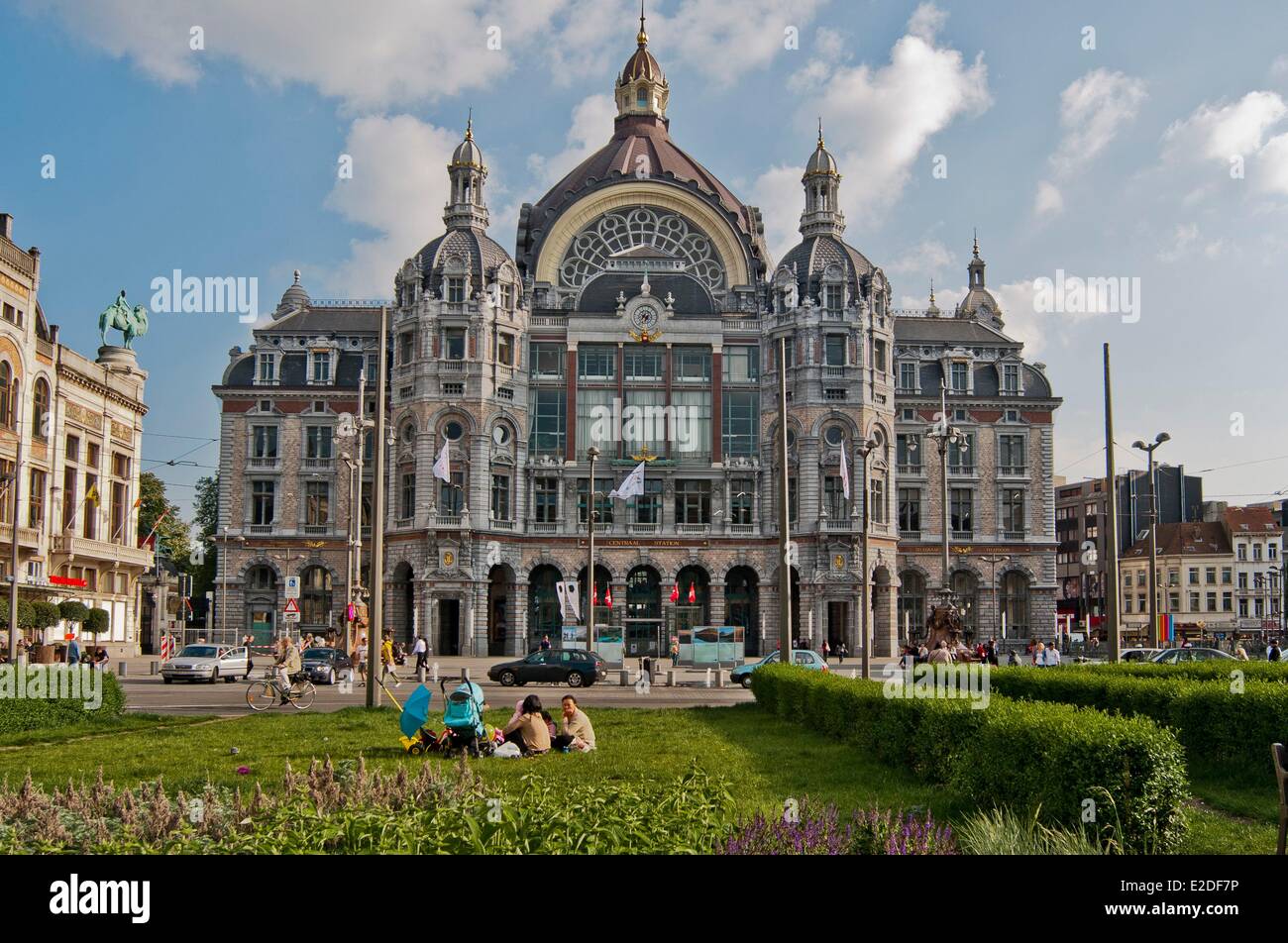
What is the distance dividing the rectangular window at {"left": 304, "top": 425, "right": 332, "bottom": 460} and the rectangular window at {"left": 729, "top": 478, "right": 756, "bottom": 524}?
1039 inches

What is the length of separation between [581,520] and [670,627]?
8613 mm

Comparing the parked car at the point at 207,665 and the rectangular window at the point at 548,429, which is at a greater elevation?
the rectangular window at the point at 548,429

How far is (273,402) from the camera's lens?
258 feet

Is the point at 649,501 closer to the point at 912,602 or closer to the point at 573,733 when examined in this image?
the point at 912,602

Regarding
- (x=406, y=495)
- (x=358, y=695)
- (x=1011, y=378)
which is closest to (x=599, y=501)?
(x=406, y=495)

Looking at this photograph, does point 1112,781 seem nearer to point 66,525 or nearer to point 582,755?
point 582,755

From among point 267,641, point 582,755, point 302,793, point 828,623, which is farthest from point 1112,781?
point 267,641

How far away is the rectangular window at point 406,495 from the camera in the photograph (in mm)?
72500

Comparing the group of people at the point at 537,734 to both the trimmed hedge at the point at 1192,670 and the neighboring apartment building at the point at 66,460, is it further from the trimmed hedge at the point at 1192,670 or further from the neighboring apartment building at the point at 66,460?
the neighboring apartment building at the point at 66,460

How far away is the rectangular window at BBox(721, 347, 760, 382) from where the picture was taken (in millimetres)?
75125

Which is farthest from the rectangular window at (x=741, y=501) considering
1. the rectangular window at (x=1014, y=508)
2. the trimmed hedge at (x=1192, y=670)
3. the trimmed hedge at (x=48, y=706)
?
the trimmed hedge at (x=48, y=706)

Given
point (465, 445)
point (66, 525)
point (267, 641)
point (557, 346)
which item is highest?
point (557, 346)

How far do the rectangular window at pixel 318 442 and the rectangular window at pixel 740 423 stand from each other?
25.8 meters
